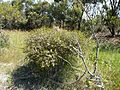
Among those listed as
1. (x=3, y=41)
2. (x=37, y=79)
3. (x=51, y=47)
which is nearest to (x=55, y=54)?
(x=51, y=47)

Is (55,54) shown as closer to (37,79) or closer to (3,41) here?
(37,79)

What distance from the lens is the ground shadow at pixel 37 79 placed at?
737 centimetres

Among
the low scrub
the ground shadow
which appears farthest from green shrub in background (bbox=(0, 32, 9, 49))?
the low scrub

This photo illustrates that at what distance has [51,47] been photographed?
24.6ft

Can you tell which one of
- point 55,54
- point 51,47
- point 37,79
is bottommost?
point 37,79

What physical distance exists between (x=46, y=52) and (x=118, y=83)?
171 cm

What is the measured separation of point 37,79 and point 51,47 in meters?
0.79

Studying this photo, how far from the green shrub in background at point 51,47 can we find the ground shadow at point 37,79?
0.23 meters

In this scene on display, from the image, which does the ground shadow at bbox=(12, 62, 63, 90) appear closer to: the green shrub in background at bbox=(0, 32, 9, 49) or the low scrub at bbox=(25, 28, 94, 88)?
the low scrub at bbox=(25, 28, 94, 88)

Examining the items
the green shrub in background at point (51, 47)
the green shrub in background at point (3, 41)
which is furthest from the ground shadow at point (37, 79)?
the green shrub in background at point (3, 41)

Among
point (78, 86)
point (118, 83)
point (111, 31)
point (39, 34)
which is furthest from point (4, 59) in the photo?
point (111, 31)

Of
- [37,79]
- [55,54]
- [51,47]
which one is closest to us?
[55,54]

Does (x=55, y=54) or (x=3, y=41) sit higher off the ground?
(x=55, y=54)

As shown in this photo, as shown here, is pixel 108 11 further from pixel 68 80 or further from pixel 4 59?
pixel 68 80
